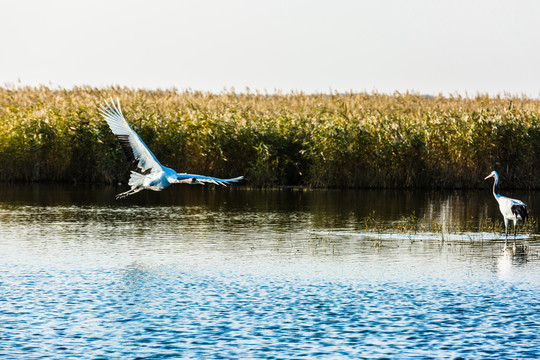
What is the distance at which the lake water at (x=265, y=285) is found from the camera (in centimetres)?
864

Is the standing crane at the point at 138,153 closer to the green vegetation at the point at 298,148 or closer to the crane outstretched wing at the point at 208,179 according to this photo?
the crane outstretched wing at the point at 208,179

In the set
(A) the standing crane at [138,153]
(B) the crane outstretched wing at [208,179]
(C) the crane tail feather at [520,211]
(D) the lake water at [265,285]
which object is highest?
(A) the standing crane at [138,153]

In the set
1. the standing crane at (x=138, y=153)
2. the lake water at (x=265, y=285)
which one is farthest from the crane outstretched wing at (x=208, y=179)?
the lake water at (x=265, y=285)

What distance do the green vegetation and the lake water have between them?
28.5 ft

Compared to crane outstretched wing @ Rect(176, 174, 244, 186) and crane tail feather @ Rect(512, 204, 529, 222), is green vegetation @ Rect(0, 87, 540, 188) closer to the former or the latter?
crane tail feather @ Rect(512, 204, 529, 222)

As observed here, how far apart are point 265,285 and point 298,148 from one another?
63.2 ft

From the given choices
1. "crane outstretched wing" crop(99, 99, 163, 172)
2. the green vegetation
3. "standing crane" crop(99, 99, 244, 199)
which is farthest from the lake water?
the green vegetation

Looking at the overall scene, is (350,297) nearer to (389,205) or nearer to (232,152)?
(389,205)

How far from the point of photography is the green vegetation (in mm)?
30125

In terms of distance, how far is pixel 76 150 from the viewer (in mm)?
31422

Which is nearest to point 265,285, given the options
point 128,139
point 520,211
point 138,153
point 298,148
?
point 138,153

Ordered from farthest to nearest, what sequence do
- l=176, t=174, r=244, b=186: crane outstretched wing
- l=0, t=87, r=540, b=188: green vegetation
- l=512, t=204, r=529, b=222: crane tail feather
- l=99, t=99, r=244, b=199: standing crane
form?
l=0, t=87, r=540, b=188: green vegetation, l=512, t=204, r=529, b=222: crane tail feather, l=99, t=99, r=244, b=199: standing crane, l=176, t=174, r=244, b=186: crane outstretched wing

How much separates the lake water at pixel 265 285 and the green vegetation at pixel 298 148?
870cm

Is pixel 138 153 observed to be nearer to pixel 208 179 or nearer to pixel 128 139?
pixel 128 139
